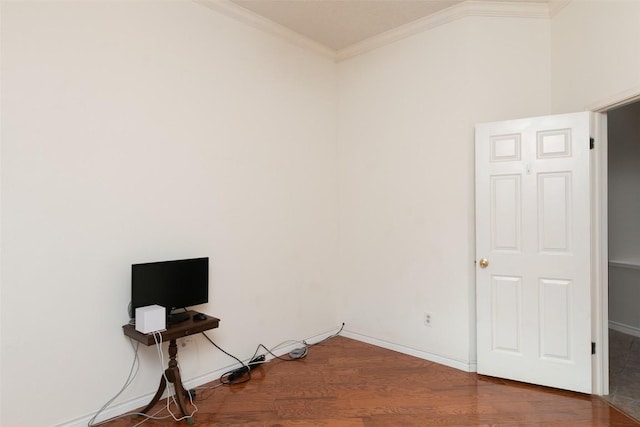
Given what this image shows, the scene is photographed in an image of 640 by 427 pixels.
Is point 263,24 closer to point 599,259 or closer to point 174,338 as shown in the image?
point 174,338

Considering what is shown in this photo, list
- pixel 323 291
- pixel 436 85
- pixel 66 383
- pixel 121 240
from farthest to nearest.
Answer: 1. pixel 323 291
2. pixel 436 85
3. pixel 121 240
4. pixel 66 383

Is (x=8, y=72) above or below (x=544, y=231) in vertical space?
above

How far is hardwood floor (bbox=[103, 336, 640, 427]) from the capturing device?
241cm

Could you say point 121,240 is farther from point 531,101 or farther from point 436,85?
point 531,101

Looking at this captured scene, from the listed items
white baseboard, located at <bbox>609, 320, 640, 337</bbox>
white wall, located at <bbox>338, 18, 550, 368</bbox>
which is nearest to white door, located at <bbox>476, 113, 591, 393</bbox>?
white wall, located at <bbox>338, 18, 550, 368</bbox>

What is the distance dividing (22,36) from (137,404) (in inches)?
96.5

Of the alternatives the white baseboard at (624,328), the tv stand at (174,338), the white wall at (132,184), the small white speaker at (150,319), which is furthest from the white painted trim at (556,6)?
the small white speaker at (150,319)

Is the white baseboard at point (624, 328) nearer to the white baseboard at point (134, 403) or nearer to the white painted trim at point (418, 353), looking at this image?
the white painted trim at point (418, 353)

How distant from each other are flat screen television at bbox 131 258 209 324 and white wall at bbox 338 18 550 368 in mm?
1810

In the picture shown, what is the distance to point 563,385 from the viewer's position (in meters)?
2.76

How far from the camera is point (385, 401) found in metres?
2.66

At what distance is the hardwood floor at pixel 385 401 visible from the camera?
2.41m

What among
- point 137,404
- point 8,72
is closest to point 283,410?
point 137,404

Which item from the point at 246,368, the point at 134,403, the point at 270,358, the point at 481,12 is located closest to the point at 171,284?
the point at 134,403
